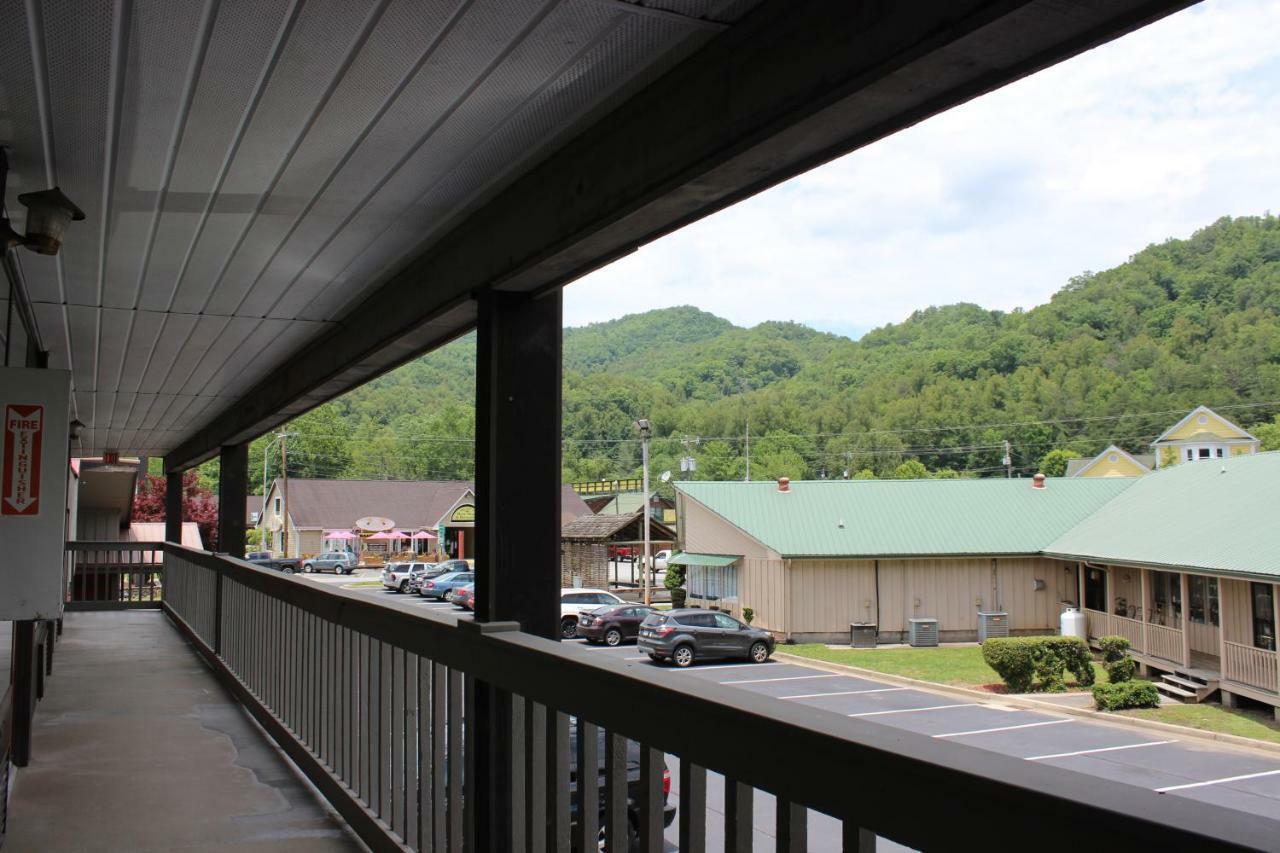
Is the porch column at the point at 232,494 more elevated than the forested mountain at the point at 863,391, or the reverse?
the forested mountain at the point at 863,391

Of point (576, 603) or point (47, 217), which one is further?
point (576, 603)

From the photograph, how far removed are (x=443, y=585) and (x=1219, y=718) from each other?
20.8 m

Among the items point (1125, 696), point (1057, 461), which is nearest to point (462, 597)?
point (1125, 696)

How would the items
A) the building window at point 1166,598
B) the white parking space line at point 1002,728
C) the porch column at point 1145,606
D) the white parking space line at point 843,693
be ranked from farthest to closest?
the porch column at point 1145,606
the building window at point 1166,598
the white parking space line at point 843,693
the white parking space line at point 1002,728

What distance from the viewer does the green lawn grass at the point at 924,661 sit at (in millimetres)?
20636

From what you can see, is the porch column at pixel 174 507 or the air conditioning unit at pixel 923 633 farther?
the air conditioning unit at pixel 923 633

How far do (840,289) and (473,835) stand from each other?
125 metres

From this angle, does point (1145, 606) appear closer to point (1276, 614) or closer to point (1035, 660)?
point (1035, 660)

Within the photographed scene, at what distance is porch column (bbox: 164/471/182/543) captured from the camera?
13520 mm

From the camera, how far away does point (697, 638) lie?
20891 mm

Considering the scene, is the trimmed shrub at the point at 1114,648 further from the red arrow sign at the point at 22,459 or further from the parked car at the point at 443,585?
the red arrow sign at the point at 22,459

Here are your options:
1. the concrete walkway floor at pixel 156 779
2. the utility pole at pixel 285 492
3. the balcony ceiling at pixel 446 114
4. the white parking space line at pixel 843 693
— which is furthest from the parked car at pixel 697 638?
the utility pole at pixel 285 492

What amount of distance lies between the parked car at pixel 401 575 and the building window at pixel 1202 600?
75.6ft

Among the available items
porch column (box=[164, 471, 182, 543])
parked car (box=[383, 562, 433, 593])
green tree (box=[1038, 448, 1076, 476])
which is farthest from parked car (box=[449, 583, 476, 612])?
green tree (box=[1038, 448, 1076, 476])
